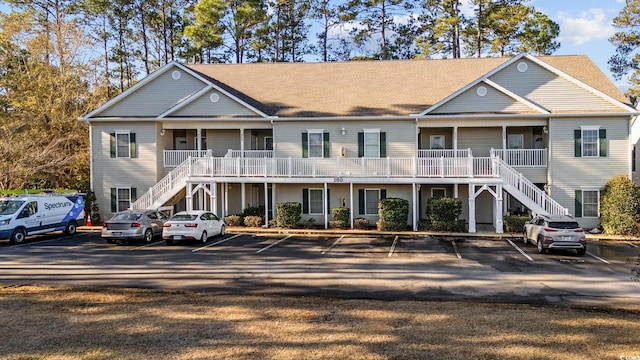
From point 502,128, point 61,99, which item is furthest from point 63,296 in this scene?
point 61,99

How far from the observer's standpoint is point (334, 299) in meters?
10.9

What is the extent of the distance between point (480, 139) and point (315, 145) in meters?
9.59

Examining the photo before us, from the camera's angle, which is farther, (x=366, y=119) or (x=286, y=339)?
(x=366, y=119)

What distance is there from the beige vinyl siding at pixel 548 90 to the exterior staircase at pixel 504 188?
4.10m

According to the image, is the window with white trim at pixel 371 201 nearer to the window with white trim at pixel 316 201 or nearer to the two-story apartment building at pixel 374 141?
the two-story apartment building at pixel 374 141

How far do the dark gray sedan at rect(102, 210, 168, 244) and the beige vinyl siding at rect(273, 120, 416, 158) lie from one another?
8833mm

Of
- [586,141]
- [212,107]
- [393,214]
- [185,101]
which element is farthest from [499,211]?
[185,101]

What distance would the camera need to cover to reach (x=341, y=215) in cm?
2502

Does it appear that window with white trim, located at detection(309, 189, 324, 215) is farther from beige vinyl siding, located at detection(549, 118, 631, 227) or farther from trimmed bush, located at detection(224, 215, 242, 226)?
beige vinyl siding, located at detection(549, 118, 631, 227)

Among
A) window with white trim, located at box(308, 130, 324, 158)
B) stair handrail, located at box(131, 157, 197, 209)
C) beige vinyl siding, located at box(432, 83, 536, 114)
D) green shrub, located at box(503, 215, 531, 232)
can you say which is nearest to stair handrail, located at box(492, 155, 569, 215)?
green shrub, located at box(503, 215, 531, 232)

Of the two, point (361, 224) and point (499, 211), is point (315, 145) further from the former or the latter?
point (499, 211)

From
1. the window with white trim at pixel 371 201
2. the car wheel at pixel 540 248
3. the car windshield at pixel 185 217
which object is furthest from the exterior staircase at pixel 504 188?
the window with white trim at pixel 371 201

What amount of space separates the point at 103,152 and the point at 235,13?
68.0ft

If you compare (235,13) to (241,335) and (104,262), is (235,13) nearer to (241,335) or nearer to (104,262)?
(104,262)
